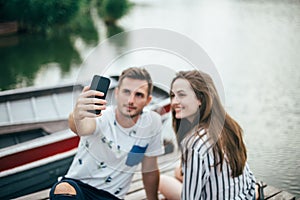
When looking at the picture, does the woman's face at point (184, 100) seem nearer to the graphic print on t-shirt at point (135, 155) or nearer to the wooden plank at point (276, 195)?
the graphic print on t-shirt at point (135, 155)

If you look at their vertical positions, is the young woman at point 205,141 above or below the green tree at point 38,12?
below

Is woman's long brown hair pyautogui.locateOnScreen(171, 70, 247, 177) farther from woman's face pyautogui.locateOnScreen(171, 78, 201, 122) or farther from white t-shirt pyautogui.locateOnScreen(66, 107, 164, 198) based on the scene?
white t-shirt pyautogui.locateOnScreen(66, 107, 164, 198)

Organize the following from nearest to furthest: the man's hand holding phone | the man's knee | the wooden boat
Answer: the man's hand holding phone
the man's knee
the wooden boat

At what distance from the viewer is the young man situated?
5.86 ft

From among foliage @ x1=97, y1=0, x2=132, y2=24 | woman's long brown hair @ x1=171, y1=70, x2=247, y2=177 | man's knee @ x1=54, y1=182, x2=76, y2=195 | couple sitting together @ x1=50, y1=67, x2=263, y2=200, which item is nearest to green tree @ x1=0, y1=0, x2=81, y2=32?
foliage @ x1=97, y1=0, x2=132, y2=24

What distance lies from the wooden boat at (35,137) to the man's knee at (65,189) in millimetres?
531

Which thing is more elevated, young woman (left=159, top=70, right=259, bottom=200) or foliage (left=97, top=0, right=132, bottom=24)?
foliage (left=97, top=0, right=132, bottom=24)

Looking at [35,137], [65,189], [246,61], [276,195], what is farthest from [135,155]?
[246,61]

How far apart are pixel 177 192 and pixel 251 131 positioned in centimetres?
231

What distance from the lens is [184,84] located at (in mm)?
1670

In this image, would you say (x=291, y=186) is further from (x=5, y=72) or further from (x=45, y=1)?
(x=45, y=1)

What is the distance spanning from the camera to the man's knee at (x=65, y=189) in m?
1.77

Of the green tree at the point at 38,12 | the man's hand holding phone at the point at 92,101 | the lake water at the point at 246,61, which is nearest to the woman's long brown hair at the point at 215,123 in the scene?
the man's hand holding phone at the point at 92,101

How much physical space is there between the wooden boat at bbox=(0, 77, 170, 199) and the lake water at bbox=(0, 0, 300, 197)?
49cm
